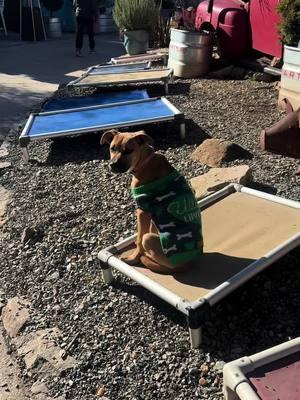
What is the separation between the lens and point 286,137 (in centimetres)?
451

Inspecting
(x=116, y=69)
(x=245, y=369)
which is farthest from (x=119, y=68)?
(x=245, y=369)

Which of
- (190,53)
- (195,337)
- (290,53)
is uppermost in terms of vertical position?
(290,53)

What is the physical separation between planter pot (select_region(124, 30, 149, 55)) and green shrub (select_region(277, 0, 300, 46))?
480 centimetres

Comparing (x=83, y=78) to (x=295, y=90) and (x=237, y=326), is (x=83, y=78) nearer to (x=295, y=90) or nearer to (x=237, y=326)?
(x=295, y=90)

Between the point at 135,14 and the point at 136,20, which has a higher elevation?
the point at 135,14

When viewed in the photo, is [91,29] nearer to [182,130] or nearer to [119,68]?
[119,68]

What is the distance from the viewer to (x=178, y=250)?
276 centimetres

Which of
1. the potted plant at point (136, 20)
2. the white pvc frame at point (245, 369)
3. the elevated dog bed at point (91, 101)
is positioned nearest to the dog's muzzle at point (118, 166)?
the white pvc frame at point (245, 369)

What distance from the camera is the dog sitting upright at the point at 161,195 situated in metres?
2.66

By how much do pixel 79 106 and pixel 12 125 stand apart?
1.17 meters

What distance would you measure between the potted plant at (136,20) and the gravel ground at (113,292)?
5889 mm

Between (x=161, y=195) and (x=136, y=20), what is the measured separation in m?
8.95

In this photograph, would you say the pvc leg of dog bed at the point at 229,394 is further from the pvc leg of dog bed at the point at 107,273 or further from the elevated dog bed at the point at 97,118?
the elevated dog bed at the point at 97,118

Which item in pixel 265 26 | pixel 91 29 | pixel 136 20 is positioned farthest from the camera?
pixel 91 29
